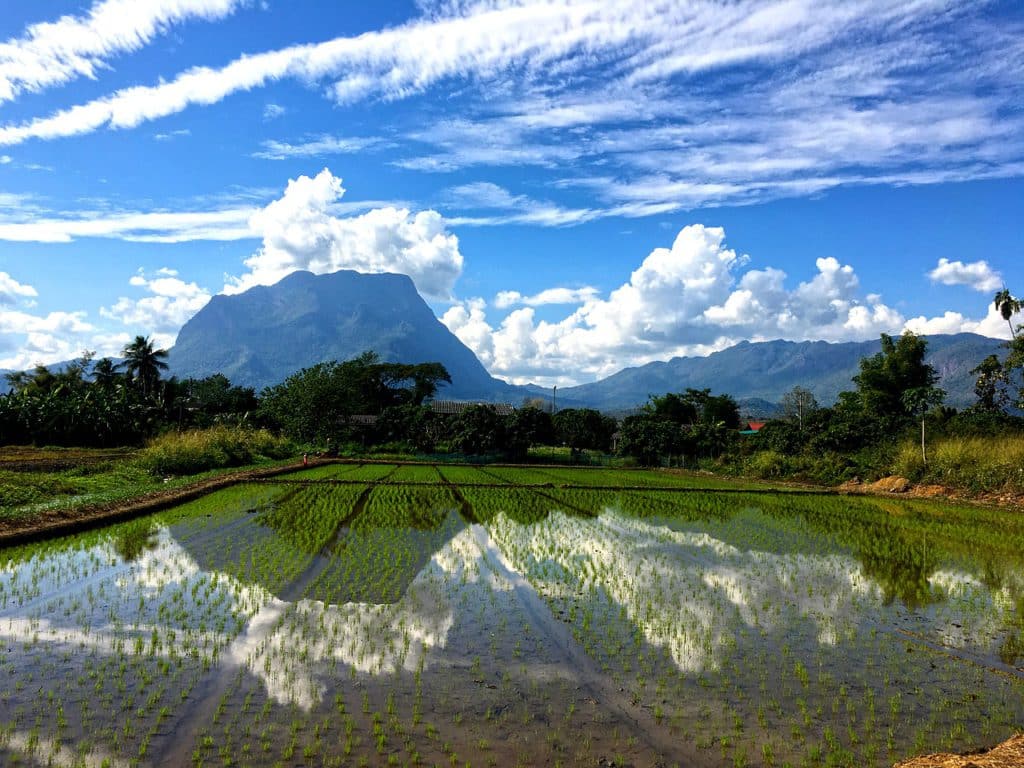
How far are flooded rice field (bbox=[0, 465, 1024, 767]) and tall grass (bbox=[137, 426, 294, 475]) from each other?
40.6 feet

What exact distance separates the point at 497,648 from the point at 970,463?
24920 mm

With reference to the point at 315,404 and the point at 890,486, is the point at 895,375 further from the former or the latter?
the point at 315,404

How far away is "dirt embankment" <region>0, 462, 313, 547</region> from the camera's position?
1283 cm

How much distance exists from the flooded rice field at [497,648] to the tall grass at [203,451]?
40.6 ft

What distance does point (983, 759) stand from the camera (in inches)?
175

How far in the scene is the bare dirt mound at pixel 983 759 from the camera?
4352mm

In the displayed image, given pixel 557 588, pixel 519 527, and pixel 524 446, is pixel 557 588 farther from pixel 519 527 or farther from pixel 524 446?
pixel 524 446

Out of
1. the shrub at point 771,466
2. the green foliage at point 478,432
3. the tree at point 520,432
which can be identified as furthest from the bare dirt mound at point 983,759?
the tree at point 520,432

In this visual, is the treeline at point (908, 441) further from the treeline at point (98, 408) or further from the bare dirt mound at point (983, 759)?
the treeline at point (98, 408)

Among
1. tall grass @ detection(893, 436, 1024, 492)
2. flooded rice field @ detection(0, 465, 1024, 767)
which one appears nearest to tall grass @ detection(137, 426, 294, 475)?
flooded rice field @ detection(0, 465, 1024, 767)

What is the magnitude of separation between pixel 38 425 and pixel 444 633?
4399 centimetres

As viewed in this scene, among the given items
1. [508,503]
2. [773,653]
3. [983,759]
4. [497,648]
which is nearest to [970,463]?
[508,503]

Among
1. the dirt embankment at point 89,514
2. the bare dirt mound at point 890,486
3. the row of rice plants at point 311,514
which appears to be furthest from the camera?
the bare dirt mound at point 890,486

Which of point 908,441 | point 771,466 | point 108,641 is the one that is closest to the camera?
point 108,641
